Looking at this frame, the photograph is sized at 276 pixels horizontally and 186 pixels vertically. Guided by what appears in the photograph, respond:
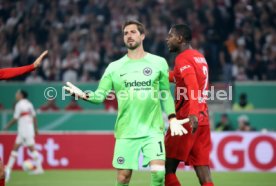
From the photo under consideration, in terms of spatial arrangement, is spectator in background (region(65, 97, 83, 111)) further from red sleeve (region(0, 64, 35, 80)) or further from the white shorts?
red sleeve (region(0, 64, 35, 80))

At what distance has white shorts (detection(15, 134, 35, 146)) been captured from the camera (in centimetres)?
1814

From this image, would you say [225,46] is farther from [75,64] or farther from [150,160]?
[150,160]

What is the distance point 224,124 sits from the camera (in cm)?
1941

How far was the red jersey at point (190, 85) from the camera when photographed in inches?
364

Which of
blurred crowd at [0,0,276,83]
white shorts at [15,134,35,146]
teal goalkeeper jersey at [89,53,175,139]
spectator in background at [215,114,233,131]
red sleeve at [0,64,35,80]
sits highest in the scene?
blurred crowd at [0,0,276,83]

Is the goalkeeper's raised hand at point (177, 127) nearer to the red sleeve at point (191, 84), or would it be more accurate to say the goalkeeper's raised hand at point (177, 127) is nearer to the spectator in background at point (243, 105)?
the red sleeve at point (191, 84)

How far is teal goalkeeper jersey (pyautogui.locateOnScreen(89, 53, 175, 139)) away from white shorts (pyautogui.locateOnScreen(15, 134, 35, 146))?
921 cm

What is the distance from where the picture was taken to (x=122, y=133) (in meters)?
9.16

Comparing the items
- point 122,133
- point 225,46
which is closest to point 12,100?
point 225,46

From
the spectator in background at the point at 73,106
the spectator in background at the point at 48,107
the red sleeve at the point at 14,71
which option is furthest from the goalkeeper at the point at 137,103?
the spectator in background at the point at 48,107

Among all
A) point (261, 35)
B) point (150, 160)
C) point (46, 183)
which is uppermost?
point (261, 35)

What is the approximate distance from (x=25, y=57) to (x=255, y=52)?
6664 mm

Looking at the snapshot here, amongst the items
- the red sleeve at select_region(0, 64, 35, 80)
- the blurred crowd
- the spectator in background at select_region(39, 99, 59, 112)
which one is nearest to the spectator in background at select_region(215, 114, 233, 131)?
the blurred crowd

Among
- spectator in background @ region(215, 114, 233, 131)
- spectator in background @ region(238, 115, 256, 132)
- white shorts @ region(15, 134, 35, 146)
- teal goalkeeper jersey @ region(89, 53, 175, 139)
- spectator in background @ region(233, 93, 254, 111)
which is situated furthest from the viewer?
spectator in background @ region(233, 93, 254, 111)
